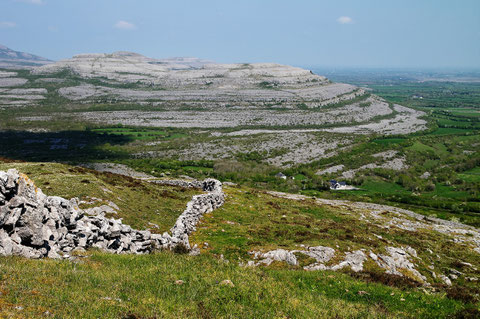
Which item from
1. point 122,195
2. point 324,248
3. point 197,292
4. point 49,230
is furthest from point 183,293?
point 122,195

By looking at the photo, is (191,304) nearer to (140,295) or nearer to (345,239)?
(140,295)

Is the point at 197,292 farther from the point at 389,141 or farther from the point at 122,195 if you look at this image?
the point at 389,141

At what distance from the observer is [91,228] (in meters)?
21.9

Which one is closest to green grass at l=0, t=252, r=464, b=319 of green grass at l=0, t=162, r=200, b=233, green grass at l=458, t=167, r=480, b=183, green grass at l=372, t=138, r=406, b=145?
green grass at l=0, t=162, r=200, b=233

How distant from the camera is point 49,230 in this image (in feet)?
62.8

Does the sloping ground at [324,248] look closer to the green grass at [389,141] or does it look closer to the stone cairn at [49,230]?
the stone cairn at [49,230]

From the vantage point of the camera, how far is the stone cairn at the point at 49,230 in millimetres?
17172

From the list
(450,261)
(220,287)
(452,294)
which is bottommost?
(450,261)

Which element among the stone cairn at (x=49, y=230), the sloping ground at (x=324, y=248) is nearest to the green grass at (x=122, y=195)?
the sloping ground at (x=324, y=248)

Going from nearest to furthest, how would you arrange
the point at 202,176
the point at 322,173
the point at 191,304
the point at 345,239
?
the point at 191,304 → the point at 345,239 → the point at 202,176 → the point at 322,173

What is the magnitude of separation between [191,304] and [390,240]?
3589 centimetres

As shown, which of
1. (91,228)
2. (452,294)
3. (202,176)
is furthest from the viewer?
(202,176)

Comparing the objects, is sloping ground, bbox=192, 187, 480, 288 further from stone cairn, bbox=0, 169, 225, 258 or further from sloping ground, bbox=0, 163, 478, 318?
stone cairn, bbox=0, 169, 225, 258

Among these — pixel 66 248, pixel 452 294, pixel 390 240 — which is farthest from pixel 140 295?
pixel 390 240
